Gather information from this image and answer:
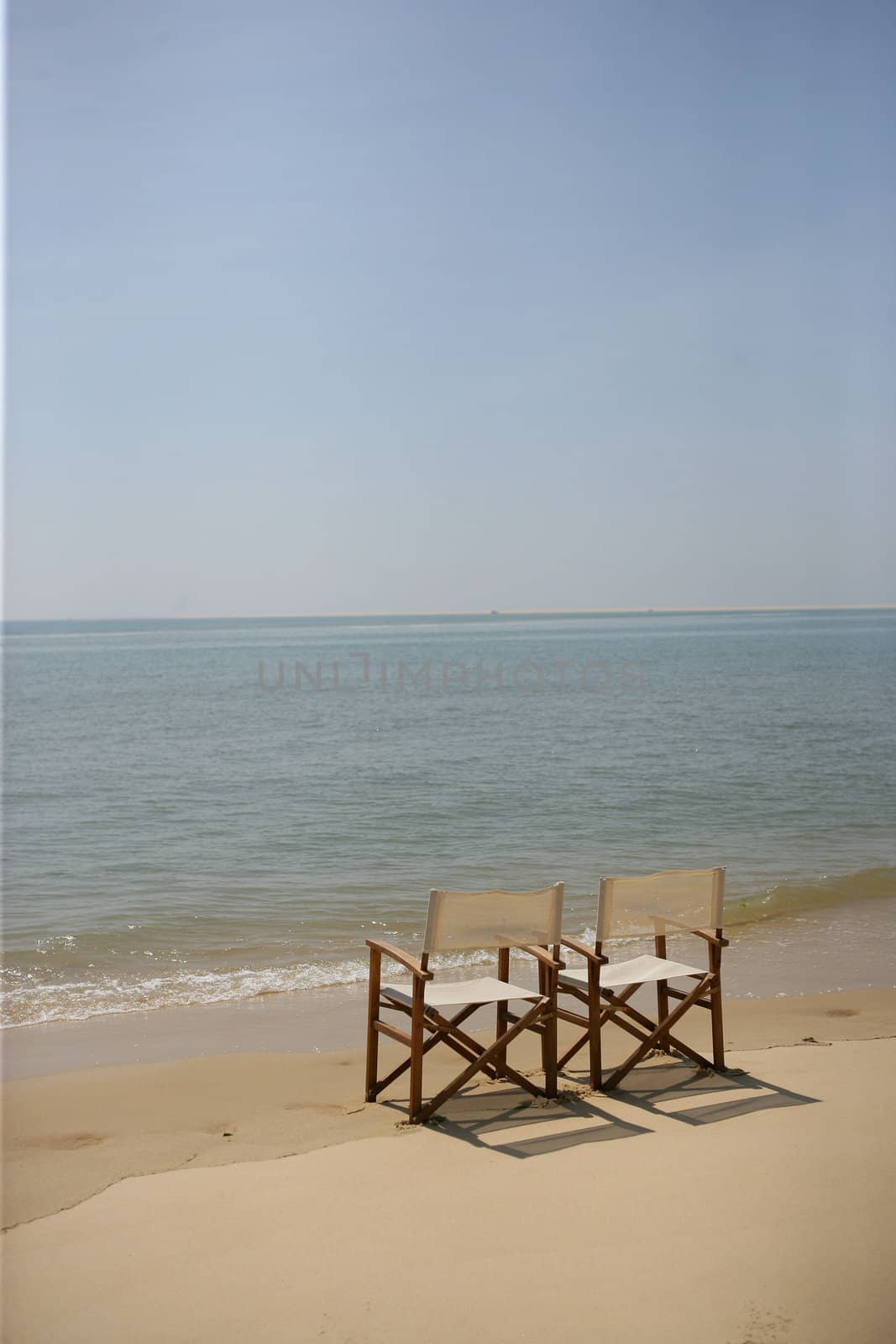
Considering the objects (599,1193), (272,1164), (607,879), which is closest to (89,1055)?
(272,1164)

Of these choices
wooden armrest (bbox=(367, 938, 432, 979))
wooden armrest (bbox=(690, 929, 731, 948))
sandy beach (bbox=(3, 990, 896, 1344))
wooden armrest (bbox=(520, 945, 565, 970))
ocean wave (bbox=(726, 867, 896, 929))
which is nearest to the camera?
sandy beach (bbox=(3, 990, 896, 1344))

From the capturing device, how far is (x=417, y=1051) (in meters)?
4.57

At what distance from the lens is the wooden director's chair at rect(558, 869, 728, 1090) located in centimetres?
492

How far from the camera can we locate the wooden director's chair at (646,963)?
4.92 meters

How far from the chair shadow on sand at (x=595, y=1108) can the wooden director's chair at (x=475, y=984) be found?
0.12 meters

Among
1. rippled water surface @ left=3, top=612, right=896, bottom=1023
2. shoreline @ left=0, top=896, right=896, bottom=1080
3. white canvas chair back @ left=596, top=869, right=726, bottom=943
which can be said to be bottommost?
rippled water surface @ left=3, top=612, right=896, bottom=1023

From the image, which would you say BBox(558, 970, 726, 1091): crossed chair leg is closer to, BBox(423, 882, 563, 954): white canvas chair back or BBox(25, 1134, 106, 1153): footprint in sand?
BBox(423, 882, 563, 954): white canvas chair back

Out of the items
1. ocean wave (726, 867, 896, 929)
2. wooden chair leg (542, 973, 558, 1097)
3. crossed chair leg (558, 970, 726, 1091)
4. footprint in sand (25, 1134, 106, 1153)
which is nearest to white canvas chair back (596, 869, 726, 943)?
crossed chair leg (558, 970, 726, 1091)

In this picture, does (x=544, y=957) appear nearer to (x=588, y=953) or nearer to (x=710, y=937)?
(x=588, y=953)

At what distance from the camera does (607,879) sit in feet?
16.6

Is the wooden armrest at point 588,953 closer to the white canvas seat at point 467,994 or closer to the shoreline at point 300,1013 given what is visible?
the white canvas seat at point 467,994

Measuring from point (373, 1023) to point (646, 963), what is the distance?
4.43 feet

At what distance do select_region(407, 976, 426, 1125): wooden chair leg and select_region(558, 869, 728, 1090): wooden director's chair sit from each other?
2.32 ft

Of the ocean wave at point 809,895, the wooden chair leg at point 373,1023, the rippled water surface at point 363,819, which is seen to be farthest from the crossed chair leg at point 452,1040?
the ocean wave at point 809,895
